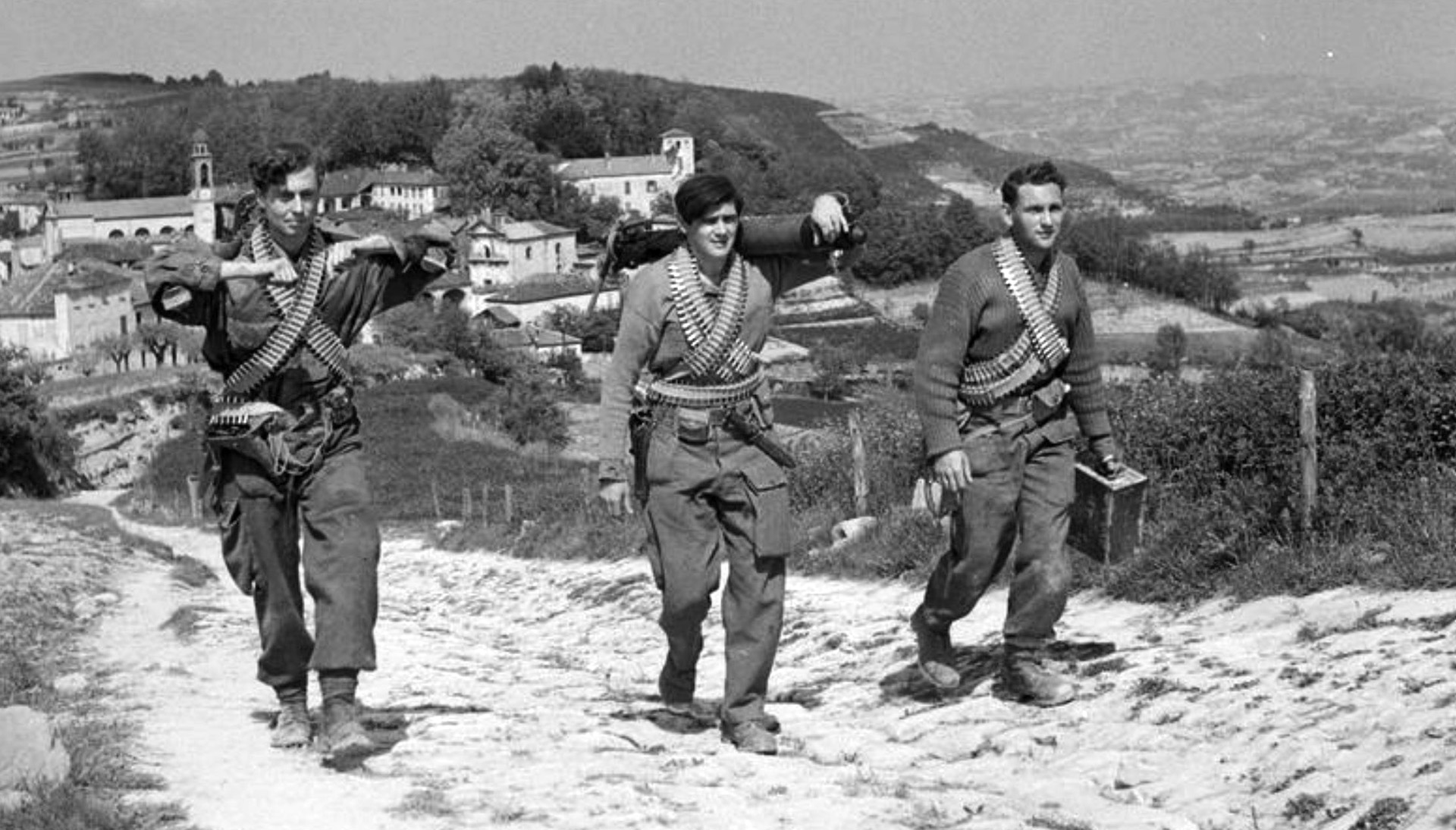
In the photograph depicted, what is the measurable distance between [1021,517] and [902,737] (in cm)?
117

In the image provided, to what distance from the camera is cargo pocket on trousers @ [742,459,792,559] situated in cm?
771

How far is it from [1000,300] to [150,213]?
14430 centimetres

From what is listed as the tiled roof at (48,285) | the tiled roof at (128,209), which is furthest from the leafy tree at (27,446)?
the tiled roof at (128,209)

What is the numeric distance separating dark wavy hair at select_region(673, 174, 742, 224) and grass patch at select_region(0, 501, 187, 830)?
3279 mm

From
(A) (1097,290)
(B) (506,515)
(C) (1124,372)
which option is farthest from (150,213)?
(B) (506,515)

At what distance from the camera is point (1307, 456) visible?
393 inches

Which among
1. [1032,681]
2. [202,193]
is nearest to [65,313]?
[202,193]

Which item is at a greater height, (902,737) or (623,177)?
(623,177)

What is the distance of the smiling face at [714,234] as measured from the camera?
7.78m

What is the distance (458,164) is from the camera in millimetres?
145875

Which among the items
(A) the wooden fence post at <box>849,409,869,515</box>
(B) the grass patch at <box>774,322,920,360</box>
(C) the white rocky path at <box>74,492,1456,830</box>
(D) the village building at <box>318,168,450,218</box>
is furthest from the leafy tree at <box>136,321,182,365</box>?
(C) the white rocky path at <box>74,492,1456,830</box>

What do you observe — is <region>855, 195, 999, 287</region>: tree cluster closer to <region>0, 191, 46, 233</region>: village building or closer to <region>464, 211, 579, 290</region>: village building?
<region>464, 211, 579, 290</region>: village building

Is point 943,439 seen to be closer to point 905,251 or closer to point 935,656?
point 935,656

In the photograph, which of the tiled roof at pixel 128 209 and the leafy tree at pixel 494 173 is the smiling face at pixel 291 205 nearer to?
the leafy tree at pixel 494 173
